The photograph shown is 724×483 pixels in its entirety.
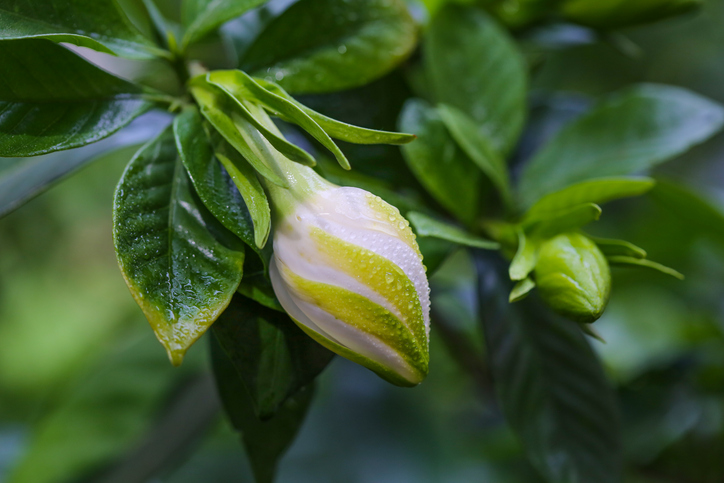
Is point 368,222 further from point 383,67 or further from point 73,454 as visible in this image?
point 73,454

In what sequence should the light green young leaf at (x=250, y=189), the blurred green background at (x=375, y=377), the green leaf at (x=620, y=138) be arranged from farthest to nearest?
the blurred green background at (x=375, y=377)
the green leaf at (x=620, y=138)
the light green young leaf at (x=250, y=189)

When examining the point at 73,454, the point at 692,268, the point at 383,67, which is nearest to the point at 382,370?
the point at 383,67

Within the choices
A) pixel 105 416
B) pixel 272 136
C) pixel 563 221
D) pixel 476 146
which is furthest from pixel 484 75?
pixel 105 416

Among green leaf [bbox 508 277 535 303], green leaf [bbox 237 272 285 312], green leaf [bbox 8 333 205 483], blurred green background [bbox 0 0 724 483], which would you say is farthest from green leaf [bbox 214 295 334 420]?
green leaf [bbox 8 333 205 483]

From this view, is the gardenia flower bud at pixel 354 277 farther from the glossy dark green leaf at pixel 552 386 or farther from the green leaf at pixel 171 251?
the glossy dark green leaf at pixel 552 386

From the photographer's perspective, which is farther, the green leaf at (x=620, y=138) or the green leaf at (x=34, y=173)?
the green leaf at (x=620, y=138)

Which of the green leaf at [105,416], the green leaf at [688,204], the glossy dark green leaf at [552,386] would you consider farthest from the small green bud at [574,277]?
the green leaf at [105,416]
